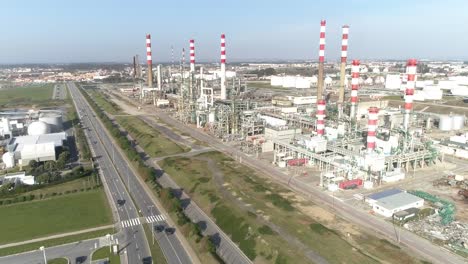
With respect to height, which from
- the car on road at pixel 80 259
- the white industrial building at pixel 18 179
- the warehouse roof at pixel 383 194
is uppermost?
the warehouse roof at pixel 383 194

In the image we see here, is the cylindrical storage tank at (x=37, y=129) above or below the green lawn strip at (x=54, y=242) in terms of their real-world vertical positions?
above

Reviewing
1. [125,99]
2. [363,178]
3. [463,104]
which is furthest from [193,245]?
[125,99]

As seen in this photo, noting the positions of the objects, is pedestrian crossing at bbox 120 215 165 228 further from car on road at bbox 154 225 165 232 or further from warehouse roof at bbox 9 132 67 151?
warehouse roof at bbox 9 132 67 151

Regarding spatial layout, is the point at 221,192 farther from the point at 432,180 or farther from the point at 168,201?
the point at 432,180

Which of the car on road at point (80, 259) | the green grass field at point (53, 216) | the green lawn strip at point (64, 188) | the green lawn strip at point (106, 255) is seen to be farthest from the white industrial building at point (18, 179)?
the green lawn strip at point (106, 255)

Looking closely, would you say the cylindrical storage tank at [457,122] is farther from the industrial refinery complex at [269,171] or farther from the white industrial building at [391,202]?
the white industrial building at [391,202]

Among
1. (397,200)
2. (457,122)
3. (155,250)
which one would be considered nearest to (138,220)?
(155,250)
